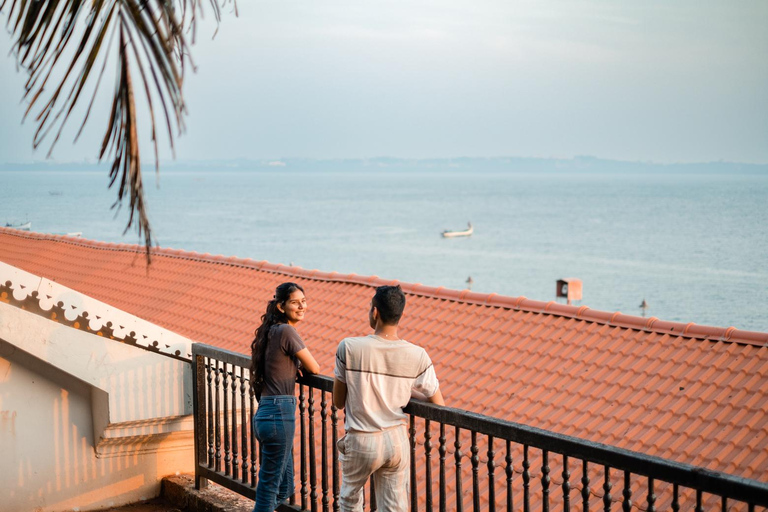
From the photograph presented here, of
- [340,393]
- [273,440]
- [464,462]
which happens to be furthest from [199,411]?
[464,462]

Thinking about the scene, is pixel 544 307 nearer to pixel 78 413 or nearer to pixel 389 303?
pixel 78 413

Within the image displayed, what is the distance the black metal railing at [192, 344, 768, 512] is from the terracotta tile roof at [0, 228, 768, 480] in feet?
2.53

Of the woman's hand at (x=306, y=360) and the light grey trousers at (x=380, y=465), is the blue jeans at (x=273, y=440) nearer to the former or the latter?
the woman's hand at (x=306, y=360)

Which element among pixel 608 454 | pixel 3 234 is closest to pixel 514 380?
pixel 608 454

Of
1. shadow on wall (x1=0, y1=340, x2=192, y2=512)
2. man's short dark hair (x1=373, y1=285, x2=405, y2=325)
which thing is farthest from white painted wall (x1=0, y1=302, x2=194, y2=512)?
man's short dark hair (x1=373, y1=285, x2=405, y2=325)

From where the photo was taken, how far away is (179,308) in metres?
15.2

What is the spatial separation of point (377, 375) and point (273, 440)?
103 cm

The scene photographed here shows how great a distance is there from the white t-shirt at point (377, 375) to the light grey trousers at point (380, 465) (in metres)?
0.06

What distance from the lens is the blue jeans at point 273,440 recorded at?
4488 millimetres

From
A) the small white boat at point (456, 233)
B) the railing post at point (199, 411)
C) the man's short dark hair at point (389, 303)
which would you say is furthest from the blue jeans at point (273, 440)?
the small white boat at point (456, 233)

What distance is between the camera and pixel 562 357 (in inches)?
422

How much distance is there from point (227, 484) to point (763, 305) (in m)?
91.7

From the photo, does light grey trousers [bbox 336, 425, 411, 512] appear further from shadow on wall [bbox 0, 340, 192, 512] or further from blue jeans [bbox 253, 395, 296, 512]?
shadow on wall [bbox 0, 340, 192, 512]

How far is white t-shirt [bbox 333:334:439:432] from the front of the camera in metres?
3.80
